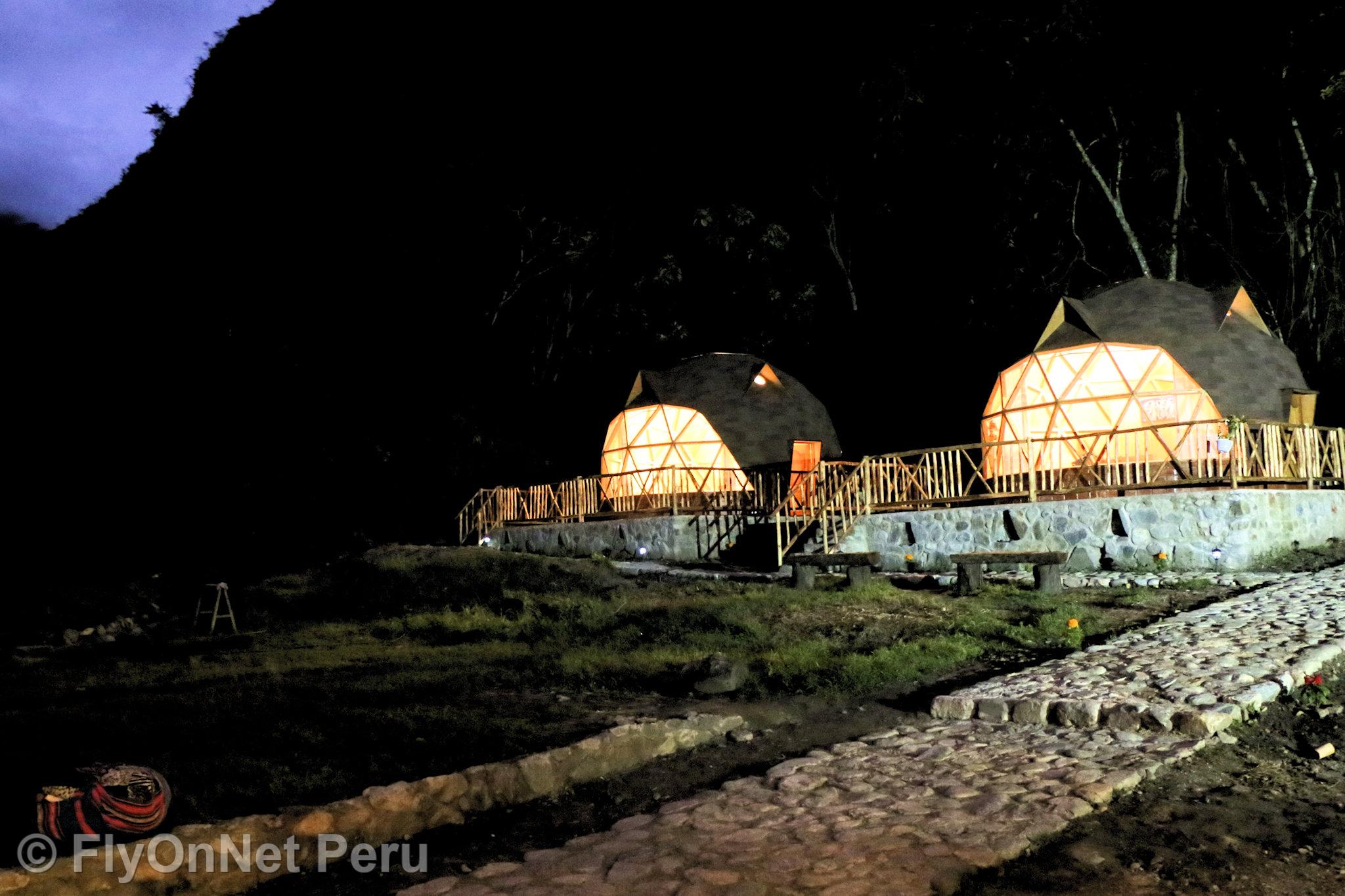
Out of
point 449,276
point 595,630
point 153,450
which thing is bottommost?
point 595,630

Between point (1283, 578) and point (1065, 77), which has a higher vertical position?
point (1065, 77)

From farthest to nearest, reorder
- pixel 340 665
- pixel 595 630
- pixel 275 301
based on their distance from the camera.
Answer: pixel 275 301
pixel 595 630
pixel 340 665

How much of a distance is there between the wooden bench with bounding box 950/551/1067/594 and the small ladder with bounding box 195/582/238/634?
10292 mm

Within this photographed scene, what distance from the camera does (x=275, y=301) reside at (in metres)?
32.2

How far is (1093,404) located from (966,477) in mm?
3595

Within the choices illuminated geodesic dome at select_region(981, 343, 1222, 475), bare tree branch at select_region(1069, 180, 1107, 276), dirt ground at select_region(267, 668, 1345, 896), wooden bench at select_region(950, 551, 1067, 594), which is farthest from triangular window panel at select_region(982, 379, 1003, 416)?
dirt ground at select_region(267, 668, 1345, 896)

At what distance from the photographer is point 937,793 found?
4535 mm

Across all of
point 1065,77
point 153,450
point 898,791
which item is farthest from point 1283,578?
point 153,450

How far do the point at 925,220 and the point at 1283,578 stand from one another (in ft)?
78.9

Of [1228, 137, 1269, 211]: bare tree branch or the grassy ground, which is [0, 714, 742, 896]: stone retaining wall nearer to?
the grassy ground

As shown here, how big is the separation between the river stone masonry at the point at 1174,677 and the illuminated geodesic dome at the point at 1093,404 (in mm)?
9355

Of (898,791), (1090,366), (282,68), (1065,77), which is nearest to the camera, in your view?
(898,791)

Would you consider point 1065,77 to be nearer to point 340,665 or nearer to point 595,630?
point 595,630

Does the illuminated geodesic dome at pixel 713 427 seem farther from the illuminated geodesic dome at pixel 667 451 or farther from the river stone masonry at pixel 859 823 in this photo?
the river stone masonry at pixel 859 823
